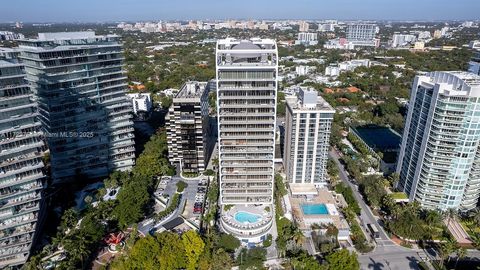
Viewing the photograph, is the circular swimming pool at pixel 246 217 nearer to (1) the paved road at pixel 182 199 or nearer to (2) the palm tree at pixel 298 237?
(2) the palm tree at pixel 298 237

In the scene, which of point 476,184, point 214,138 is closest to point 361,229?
point 476,184

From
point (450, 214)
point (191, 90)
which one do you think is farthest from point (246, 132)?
point (450, 214)

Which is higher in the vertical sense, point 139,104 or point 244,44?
point 244,44

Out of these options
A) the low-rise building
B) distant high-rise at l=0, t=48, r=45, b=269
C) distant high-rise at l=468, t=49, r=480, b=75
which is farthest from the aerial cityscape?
the low-rise building

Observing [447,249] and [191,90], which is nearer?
[447,249]

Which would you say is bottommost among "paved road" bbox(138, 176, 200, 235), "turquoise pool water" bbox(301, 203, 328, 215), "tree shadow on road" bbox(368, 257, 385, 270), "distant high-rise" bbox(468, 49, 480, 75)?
"tree shadow on road" bbox(368, 257, 385, 270)

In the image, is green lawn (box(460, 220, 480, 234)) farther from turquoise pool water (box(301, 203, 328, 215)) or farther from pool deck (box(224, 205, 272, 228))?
pool deck (box(224, 205, 272, 228))

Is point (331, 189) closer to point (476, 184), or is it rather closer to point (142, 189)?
point (476, 184)

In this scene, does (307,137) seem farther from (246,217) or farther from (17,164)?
(17,164)

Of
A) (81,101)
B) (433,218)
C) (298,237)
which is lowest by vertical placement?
(433,218)
